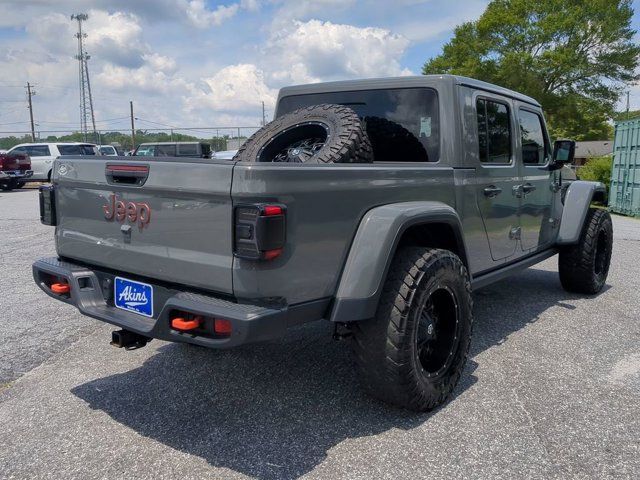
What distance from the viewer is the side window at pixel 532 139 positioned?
464 centimetres

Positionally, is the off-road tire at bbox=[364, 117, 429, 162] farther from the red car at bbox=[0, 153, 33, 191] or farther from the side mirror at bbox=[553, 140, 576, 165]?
the red car at bbox=[0, 153, 33, 191]

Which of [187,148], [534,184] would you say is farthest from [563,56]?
[534,184]

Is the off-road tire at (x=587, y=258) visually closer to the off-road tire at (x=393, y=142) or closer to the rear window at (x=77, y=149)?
the off-road tire at (x=393, y=142)

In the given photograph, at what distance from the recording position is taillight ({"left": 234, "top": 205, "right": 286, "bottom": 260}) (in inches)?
89.4

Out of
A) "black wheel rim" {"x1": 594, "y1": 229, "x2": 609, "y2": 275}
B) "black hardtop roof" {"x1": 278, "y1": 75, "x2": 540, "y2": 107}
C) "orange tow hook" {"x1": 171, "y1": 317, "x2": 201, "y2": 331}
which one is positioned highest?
"black hardtop roof" {"x1": 278, "y1": 75, "x2": 540, "y2": 107}

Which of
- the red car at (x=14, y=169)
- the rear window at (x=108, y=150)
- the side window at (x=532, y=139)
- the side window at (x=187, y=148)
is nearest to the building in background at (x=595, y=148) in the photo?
the side window at (x=187, y=148)

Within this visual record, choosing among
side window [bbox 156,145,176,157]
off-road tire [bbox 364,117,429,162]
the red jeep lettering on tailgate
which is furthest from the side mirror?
side window [bbox 156,145,176,157]

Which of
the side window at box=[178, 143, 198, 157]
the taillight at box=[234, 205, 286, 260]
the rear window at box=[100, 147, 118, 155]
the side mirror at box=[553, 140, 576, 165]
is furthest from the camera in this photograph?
the rear window at box=[100, 147, 118, 155]

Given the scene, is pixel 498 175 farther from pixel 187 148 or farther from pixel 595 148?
pixel 595 148

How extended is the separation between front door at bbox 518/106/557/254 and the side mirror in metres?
0.10

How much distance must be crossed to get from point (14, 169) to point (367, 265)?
69.0 ft

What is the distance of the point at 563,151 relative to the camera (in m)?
4.95

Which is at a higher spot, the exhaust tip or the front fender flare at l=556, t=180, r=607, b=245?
the front fender flare at l=556, t=180, r=607, b=245

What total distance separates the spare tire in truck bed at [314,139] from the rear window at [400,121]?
557 mm
